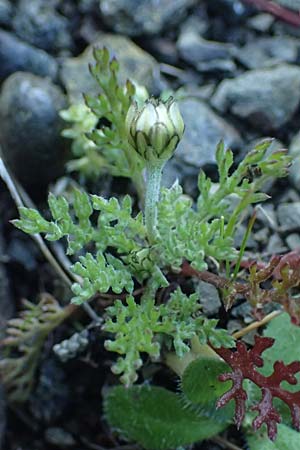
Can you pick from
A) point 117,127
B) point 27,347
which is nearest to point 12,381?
point 27,347

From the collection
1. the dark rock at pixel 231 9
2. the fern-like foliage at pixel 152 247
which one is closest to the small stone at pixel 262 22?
the dark rock at pixel 231 9

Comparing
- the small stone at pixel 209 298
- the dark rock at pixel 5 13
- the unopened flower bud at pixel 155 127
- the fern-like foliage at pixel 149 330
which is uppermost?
the dark rock at pixel 5 13

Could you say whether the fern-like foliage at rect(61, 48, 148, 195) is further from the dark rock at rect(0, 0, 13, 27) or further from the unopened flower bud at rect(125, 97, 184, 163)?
the dark rock at rect(0, 0, 13, 27)

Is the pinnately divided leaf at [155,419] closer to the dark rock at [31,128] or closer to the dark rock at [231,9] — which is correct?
the dark rock at [31,128]

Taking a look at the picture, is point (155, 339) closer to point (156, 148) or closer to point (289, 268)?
point (289, 268)

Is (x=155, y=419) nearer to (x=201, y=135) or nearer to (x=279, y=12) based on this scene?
(x=201, y=135)

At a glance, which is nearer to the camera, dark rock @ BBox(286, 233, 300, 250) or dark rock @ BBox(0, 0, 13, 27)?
dark rock @ BBox(286, 233, 300, 250)

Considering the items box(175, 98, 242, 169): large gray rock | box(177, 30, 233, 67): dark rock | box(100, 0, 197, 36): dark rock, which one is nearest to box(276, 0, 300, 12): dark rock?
box(177, 30, 233, 67): dark rock
